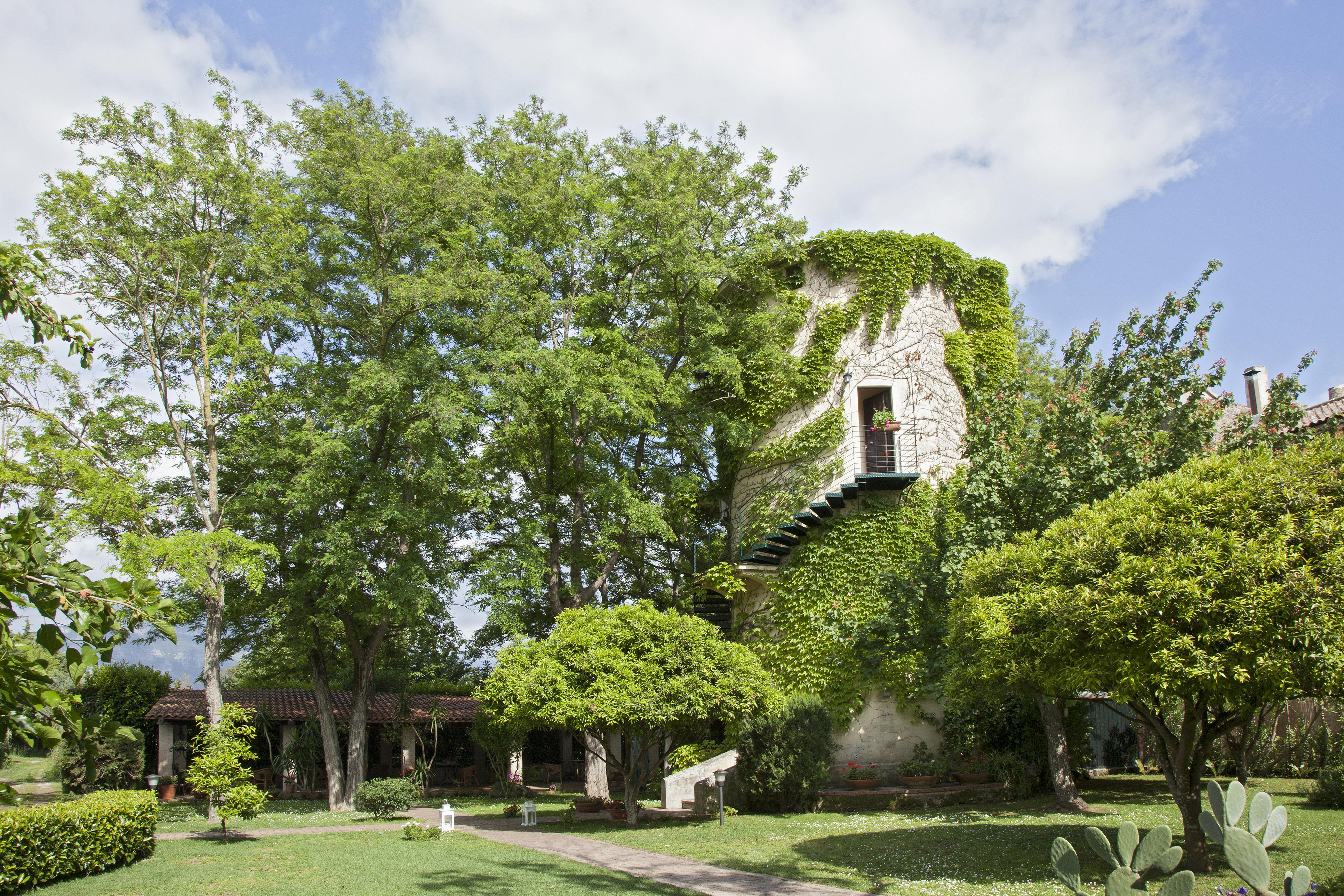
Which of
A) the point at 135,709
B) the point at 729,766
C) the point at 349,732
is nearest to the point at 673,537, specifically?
the point at 729,766

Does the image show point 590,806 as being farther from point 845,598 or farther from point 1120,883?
point 1120,883

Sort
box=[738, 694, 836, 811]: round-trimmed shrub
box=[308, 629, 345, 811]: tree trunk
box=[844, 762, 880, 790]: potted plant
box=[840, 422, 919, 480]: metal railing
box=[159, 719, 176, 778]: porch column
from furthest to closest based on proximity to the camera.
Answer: box=[159, 719, 176, 778]: porch column
box=[308, 629, 345, 811]: tree trunk
box=[840, 422, 919, 480]: metal railing
box=[844, 762, 880, 790]: potted plant
box=[738, 694, 836, 811]: round-trimmed shrub

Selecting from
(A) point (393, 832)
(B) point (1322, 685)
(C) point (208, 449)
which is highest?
(C) point (208, 449)

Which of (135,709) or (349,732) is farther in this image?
(135,709)

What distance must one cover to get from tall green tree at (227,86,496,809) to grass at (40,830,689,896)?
6.76 meters

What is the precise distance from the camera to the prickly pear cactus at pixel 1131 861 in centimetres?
359

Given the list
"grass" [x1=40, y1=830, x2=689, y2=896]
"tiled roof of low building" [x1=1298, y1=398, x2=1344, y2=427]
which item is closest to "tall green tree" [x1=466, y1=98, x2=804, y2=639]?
"grass" [x1=40, y1=830, x2=689, y2=896]

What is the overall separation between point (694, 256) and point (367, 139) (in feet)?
30.0

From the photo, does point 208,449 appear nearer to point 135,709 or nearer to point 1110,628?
point 135,709

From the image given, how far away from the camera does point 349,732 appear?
23812mm

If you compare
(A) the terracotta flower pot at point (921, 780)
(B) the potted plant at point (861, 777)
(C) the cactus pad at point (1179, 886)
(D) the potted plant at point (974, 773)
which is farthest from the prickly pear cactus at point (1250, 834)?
(B) the potted plant at point (861, 777)

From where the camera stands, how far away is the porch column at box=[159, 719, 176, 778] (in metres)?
25.9

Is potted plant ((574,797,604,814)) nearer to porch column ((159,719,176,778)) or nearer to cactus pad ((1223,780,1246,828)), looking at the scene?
porch column ((159,719,176,778))

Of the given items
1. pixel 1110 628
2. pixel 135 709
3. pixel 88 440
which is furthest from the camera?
pixel 135 709
